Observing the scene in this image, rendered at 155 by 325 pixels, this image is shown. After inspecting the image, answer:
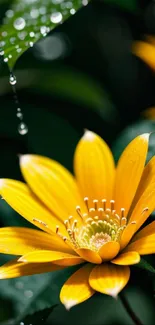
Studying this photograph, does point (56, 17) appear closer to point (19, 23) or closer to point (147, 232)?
point (19, 23)

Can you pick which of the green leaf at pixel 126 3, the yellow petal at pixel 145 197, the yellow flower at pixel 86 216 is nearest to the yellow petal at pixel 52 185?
the yellow flower at pixel 86 216

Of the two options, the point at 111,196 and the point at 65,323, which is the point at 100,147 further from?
the point at 65,323

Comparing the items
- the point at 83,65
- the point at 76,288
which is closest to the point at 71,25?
the point at 83,65

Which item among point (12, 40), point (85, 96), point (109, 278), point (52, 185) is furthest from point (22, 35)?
point (85, 96)

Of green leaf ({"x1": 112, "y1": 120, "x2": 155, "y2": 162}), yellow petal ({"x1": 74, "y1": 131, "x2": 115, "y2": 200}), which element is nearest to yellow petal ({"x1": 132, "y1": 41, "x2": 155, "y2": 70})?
green leaf ({"x1": 112, "y1": 120, "x2": 155, "y2": 162})


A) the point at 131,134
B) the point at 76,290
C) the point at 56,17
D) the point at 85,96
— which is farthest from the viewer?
the point at 85,96
